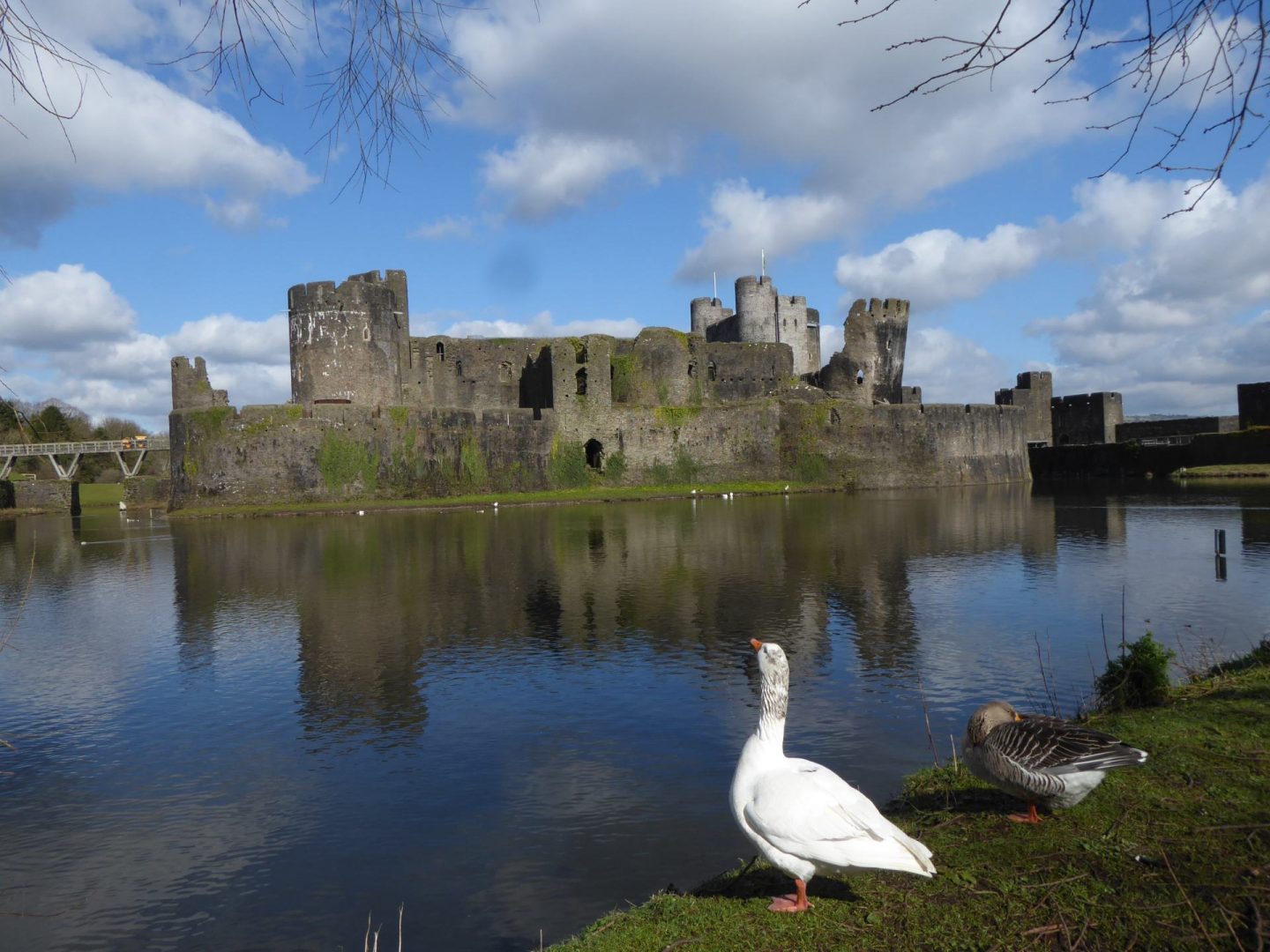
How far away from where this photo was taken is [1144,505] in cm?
3139

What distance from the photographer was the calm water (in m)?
5.95

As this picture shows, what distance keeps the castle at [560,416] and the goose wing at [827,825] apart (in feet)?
130

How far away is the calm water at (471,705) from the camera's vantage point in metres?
5.95

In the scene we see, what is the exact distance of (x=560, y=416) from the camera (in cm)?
4797

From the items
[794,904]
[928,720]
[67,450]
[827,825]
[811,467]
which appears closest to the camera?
[827,825]

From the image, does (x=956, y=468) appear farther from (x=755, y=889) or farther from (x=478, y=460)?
(x=755, y=889)

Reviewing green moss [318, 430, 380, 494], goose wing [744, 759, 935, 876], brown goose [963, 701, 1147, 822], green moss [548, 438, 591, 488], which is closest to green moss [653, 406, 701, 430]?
green moss [548, 438, 591, 488]

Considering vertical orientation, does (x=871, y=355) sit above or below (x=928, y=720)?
above

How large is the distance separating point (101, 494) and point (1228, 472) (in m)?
68.1

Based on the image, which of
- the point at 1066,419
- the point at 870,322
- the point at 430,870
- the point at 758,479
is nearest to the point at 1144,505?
the point at 758,479

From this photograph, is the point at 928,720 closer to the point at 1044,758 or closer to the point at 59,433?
the point at 1044,758

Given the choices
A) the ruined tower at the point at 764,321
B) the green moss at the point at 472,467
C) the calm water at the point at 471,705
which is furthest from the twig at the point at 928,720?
the ruined tower at the point at 764,321

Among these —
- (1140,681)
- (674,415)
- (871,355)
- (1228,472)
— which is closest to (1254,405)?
(1228,472)

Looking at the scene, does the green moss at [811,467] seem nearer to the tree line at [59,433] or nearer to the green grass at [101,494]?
the tree line at [59,433]
